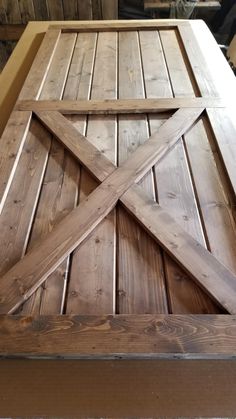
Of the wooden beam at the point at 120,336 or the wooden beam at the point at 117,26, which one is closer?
the wooden beam at the point at 120,336

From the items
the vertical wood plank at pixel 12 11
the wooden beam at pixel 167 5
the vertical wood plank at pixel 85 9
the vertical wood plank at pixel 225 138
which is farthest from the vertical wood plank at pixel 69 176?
the wooden beam at pixel 167 5

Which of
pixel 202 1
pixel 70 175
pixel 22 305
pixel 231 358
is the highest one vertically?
pixel 202 1

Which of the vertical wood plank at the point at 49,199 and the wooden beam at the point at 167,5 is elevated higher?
the wooden beam at the point at 167,5

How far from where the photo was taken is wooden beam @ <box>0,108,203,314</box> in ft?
3.21

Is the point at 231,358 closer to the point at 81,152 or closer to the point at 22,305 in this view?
the point at 22,305

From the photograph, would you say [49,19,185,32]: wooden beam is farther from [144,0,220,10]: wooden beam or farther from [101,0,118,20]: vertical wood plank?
[144,0,220,10]: wooden beam

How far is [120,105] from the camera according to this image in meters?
1.64

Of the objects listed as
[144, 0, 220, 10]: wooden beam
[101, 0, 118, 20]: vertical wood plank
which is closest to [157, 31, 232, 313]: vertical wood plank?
[101, 0, 118, 20]: vertical wood plank

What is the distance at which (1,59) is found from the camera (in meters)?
3.96

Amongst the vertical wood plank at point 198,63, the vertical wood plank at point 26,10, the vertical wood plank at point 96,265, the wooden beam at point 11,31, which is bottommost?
the vertical wood plank at point 96,265

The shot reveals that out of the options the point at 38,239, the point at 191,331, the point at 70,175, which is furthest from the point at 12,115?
the point at 191,331

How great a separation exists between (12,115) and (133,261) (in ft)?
3.35

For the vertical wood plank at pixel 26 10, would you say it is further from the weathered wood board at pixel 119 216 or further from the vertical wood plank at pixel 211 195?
the vertical wood plank at pixel 211 195

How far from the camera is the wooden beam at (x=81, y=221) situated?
38.5 inches
